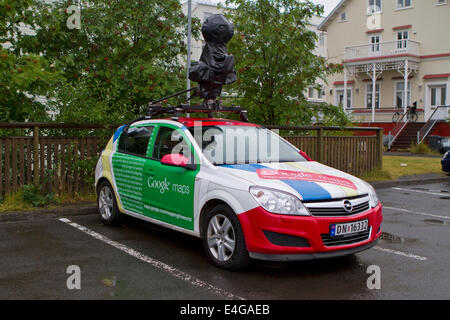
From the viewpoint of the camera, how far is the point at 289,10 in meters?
12.1

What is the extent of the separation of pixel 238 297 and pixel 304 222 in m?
1.00

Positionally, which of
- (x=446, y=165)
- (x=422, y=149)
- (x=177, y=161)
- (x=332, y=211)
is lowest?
(x=422, y=149)

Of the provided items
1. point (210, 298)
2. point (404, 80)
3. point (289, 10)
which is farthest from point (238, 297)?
point (404, 80)

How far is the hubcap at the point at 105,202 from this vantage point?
303 inches

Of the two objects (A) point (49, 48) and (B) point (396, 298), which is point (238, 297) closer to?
(B) point (396, 298)

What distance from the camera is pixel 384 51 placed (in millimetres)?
34094

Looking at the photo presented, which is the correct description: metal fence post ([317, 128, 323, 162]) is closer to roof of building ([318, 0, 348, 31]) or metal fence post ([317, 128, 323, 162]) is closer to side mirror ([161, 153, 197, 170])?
side mirror ([161, 153, 197, 170])

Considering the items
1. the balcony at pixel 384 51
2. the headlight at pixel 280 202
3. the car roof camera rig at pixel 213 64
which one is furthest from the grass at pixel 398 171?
the balcony at pixel 384 51

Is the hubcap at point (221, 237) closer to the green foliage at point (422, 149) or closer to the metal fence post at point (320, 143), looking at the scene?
the metal fence post at point (320, 143)

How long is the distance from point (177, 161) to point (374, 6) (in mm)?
34263

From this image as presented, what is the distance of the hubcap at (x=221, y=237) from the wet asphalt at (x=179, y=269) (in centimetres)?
18

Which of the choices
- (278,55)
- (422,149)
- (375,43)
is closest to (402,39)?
(375,43)

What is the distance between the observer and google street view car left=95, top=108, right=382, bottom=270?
16.6 feet

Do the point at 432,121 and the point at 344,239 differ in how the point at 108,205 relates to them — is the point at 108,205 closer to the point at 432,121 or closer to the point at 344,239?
the point at 344,239
